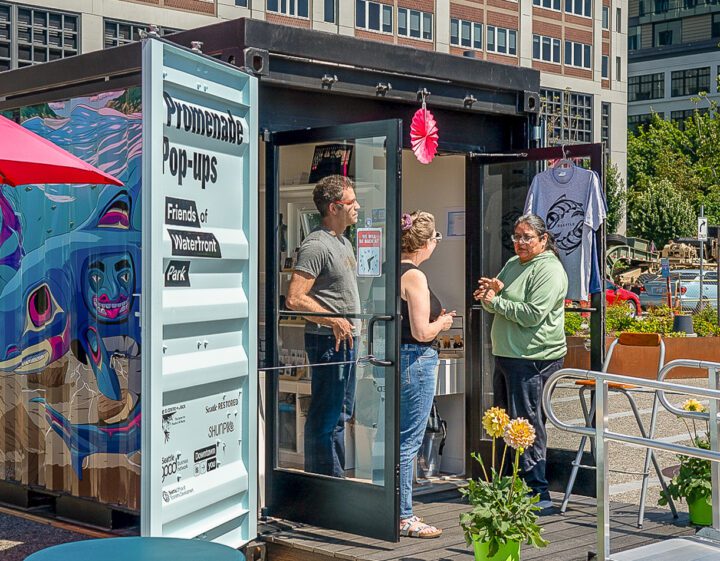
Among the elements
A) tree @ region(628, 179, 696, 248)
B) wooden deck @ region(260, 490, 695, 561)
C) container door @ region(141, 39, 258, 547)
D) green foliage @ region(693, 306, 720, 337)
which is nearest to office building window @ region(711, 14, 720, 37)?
Answer: tree @ region(628, 179, 696, 248)

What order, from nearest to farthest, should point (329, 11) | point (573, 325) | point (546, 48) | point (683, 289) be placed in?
point (573, 325) → point (683, 289) → point (329, 11) → point (546, 48)

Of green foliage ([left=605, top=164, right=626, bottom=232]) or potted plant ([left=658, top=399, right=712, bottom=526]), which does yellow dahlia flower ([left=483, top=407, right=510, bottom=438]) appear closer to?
potted plant ([left=658, top=399, right=712, bottom=526])

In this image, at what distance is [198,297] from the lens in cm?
558

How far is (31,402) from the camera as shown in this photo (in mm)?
7207

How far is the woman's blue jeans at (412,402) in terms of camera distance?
21.3 feet

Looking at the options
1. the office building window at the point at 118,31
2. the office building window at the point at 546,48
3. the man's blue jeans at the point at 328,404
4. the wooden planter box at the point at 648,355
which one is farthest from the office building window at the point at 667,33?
the man's blue jeans at the point at 328,404

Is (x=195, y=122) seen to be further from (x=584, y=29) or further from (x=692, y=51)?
(x=692, y=51)

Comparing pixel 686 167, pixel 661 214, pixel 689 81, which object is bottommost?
pixel 661 214

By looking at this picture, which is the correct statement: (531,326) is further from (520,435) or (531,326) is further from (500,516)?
(500,516)

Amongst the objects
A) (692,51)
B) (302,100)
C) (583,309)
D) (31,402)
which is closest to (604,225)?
(583,309)

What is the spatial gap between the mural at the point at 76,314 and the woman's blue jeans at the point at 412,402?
154 cm

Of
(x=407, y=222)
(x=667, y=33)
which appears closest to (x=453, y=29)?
(x=667, y=33)

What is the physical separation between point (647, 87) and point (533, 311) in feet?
326

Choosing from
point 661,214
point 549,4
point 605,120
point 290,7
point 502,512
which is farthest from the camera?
point 605,120
